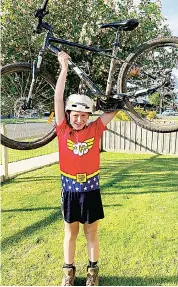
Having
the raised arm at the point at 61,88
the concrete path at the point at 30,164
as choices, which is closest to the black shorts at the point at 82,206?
the raised arm at the point at 61,88

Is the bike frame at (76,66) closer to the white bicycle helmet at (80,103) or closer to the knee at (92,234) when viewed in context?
the white bicycle helmet at (80,103)

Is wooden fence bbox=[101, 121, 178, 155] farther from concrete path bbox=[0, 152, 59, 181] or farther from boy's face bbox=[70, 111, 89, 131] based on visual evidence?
boy's face bbox=[70, 111, 89, 131]

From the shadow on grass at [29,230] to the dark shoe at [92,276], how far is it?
137 centimetres

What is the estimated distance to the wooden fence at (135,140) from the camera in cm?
1052

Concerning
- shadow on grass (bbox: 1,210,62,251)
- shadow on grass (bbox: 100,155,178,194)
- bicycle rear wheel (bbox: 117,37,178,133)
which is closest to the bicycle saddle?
bicycle rear wheel (bbox: 117,37,178,133)

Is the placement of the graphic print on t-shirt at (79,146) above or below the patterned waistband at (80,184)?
above

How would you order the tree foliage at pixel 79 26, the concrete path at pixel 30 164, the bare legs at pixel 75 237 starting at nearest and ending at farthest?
the bare legs at pixel 75 237 < the tree foliage at pixel 79 26 < the concrete path at pixel 30 164

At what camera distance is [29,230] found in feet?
14.8

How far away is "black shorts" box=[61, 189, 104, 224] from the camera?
2.68 metres

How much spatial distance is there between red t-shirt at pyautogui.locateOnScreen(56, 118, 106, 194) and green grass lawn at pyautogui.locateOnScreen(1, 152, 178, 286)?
126 cm

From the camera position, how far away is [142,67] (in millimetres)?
2578

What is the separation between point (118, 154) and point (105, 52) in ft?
27.3

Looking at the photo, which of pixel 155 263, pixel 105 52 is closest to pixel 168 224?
pixel 155 263

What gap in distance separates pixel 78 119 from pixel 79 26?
9.85 ft
